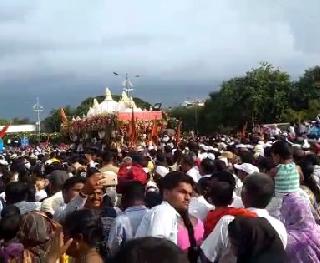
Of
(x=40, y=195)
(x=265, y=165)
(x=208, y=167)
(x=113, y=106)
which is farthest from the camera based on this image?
(x=113, y=106)

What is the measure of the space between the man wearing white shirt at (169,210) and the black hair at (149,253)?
212cm

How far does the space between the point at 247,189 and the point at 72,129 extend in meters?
42.0

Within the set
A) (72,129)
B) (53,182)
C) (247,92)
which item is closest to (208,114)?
(247,92)

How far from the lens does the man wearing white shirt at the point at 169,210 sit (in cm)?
437

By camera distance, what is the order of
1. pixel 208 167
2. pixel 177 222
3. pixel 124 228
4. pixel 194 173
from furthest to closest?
pixel 194 173 → pixel 208 167 → pixel 124 228 → pixel 177 222

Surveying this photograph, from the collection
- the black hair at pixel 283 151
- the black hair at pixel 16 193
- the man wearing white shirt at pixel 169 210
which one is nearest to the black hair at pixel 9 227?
the man wearing white shirt at pixel 169 210

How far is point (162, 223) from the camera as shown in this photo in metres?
4.38

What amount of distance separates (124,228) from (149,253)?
2.75 m

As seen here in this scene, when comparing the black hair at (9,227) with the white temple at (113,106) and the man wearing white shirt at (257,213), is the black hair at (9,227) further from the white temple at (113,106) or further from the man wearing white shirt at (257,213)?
the white temple at (113,106)

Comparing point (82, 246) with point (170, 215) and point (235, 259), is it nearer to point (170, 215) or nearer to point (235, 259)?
point (170, 215)

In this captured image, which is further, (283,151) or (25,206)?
(283,151)

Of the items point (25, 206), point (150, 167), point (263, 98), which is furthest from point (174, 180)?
point (263, 98)

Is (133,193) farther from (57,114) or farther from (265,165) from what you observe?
(57,114)

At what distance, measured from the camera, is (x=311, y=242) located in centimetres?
532
